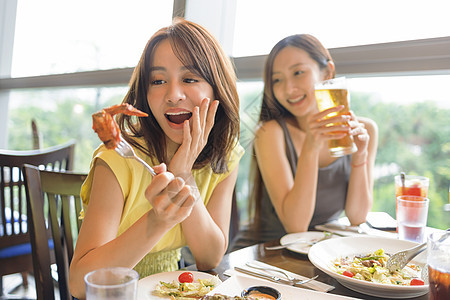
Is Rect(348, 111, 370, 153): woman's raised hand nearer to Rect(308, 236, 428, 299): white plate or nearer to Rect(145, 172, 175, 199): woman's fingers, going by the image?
Rect(308, 236, 428, 299): white plate

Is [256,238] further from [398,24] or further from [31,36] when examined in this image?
[31,36]

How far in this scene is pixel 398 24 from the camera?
2.10 m

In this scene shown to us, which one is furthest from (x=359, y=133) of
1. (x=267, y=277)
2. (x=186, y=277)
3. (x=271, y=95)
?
(x=186, y=277)

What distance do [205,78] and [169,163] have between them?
1.04 feet

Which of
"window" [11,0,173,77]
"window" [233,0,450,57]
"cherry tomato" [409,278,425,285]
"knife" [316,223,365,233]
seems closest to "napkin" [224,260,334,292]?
"cherry tomato" [409,278,425,285]

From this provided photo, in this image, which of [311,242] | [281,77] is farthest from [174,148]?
[281,77]

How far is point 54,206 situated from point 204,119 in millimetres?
718

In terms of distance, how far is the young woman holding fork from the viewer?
3.51 ft

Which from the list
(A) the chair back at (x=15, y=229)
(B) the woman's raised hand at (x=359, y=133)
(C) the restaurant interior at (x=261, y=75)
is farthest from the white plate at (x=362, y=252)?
(A) the chair back at (x=15, y=229)

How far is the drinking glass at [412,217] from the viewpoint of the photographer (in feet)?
4.51

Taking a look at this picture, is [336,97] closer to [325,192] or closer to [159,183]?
[325,192]

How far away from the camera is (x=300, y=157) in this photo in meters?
1.90

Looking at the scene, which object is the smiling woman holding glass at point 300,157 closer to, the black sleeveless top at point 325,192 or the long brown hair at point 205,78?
the black sleeveless top at point 325,192

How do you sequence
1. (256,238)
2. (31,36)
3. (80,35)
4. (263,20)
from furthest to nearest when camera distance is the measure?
1. (31,36)
2. (80,35)
3. (263,20)
4. (256,238)
